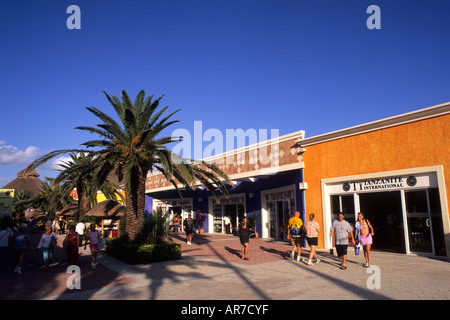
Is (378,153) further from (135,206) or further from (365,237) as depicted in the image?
(135,206)

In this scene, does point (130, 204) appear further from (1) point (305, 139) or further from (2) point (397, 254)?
(2) point (397, 254)

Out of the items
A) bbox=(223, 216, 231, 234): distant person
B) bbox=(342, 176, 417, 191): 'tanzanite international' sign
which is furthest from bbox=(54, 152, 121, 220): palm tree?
bbox=(342, 176, 417, 191): 'tanzanite international' sign

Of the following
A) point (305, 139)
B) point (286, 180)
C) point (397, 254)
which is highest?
point (305, 139)

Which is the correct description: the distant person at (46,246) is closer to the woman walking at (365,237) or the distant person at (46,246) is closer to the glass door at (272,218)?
the woman walking at (365,237)

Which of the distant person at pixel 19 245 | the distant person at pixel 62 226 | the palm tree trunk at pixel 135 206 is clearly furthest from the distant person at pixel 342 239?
the distant person at pixel 62 226

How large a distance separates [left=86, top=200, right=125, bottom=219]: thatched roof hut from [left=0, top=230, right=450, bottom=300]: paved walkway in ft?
15.4

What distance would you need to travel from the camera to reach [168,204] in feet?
99.9

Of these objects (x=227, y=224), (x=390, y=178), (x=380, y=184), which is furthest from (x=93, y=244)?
(x=227, y=224)

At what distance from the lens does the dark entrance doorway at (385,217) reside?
41.0ft

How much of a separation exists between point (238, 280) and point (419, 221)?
7608 millimetres

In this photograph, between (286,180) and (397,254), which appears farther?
(286,180)

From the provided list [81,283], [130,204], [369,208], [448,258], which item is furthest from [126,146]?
[448,258]

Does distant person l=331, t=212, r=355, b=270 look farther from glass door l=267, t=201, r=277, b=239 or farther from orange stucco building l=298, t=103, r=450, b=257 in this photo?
glass door l=267, t=201, r=277, b=239

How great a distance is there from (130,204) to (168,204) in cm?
1843
